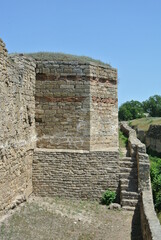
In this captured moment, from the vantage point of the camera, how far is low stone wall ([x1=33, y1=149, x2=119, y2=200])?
31.5ft

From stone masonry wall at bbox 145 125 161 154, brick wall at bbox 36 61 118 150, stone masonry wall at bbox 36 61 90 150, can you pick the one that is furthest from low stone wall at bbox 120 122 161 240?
stone masonry wall at bbox 145 125 161 154

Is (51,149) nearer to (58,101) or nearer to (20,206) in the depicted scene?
(58,101)

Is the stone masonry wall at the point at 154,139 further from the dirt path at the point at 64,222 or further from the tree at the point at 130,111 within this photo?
the tree at the point at 130,111

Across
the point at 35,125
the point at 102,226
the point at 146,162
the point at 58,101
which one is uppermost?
the point at 58,101

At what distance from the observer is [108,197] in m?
9.47

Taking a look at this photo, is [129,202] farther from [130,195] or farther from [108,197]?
[108,197]

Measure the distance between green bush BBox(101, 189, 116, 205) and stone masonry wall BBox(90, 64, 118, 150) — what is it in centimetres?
151

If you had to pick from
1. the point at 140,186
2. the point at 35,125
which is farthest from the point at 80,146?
the point at 140,186

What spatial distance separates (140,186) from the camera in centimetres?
932

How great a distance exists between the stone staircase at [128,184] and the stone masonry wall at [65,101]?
147cm

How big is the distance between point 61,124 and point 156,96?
2552 inches

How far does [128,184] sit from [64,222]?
2.67 meters

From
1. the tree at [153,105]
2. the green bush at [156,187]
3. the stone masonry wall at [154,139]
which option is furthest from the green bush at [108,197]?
the tree at [153,105]

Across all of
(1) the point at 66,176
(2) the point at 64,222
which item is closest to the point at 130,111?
(1) the point at 66,176
